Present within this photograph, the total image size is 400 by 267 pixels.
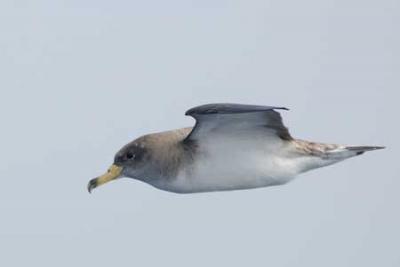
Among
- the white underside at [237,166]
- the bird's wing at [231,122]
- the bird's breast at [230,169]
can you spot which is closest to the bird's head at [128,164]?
the white underside at [237,166]

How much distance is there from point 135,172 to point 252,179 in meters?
2.10

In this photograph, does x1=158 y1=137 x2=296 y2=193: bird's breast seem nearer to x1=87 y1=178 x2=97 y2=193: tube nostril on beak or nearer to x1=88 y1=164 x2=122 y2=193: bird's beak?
x1=88 y1=164 x2=122 y2=193: bird's beak

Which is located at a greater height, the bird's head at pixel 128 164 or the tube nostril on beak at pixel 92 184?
the bird's head at pixel 128 164

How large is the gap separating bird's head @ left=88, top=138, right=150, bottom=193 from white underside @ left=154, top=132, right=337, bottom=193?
1.92 feet

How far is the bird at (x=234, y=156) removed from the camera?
20.3 m

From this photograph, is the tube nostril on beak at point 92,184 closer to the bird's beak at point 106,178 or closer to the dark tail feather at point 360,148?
the bird's beak at point 106,178

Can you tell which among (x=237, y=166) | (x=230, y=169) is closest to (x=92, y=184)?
(x=230, y=169)

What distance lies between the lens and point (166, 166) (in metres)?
20.6

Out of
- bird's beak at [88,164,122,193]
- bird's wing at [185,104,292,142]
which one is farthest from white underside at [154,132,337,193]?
bird's beak at [88,164,122,193]

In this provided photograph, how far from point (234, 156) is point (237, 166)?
0.59 feet

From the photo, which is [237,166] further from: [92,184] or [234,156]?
[92,184]

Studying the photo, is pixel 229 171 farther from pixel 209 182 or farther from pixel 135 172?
pixel 135 172

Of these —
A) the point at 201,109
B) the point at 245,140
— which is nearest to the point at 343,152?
the point at 245,140

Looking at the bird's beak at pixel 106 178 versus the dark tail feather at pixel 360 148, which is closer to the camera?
the dark tail feather at pixel 360 148
